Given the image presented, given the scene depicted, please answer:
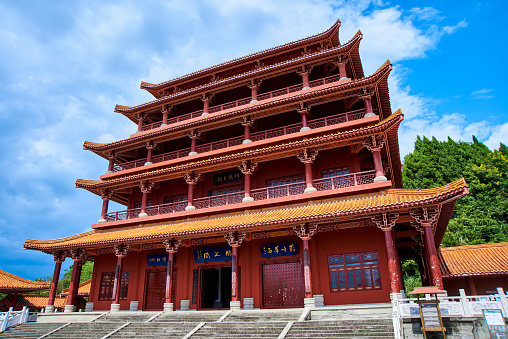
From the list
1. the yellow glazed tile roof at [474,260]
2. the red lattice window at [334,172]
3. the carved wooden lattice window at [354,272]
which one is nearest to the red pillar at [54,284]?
the carved wooden lattice window at [354,272]

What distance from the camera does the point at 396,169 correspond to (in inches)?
855

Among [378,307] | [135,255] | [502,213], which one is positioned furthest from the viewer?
[502,213]

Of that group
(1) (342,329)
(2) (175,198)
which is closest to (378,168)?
(1) (342,329)

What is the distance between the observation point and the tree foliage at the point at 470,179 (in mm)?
29984

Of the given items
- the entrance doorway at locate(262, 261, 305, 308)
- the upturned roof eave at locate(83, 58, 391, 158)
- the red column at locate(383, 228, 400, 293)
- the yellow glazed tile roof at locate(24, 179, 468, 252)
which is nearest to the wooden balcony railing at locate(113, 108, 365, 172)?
the upturned roof eave at locate(83, 58, 391, 158)

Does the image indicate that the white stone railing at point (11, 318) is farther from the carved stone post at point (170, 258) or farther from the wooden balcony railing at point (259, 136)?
the wooden balcony railing at point (259, 136)

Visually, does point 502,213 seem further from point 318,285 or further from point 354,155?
A: point 318,285

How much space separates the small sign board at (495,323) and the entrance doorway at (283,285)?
8.31 m

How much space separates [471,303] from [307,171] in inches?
354

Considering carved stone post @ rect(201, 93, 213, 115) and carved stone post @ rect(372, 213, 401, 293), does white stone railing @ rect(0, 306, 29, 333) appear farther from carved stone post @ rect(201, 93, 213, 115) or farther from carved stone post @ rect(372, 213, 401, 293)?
carved stone post @ rect(372, 213, 401, 293)

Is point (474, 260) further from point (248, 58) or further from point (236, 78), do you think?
point (248, 58)

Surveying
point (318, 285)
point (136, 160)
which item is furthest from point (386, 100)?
point (136, 160)

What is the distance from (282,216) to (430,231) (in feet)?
19.5

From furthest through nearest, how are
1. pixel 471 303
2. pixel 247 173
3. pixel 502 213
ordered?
pixel 502 213 → pixel 247 173 → pixel 471 303
